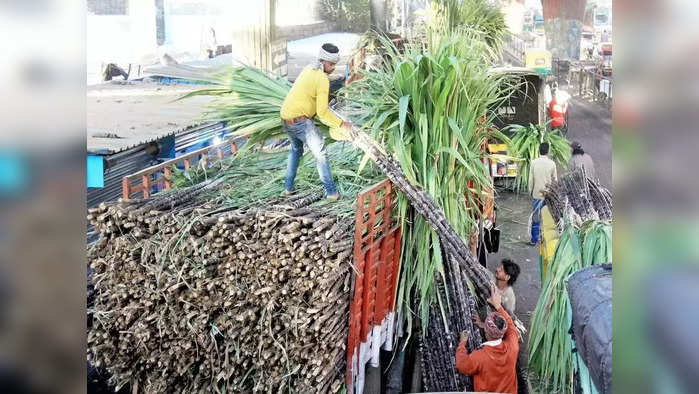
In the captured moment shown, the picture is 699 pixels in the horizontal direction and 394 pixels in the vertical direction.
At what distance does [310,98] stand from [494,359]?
1.73 meters

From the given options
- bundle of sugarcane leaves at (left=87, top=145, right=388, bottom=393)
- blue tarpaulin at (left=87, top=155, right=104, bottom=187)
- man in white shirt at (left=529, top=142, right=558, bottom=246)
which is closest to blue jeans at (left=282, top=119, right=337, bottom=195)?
bundle of sugarcane leaves at (left=87, top=145, right=388, bottom=393)

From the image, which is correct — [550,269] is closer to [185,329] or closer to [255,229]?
[255,229]

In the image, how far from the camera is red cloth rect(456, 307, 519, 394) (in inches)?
148

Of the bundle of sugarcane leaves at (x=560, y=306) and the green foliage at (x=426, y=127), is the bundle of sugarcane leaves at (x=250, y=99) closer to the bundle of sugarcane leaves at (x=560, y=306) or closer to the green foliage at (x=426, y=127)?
the green foliage at (x=426, y=127)

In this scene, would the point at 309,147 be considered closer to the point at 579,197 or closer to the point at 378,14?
the point at 378,14

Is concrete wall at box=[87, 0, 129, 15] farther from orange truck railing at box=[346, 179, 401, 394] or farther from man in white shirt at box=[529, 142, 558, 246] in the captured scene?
man in white shirt at box=[529, 142, 558, 246]

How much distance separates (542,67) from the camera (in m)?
4.70

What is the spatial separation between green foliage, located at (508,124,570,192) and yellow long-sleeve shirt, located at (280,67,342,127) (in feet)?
5.88

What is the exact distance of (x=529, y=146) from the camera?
5.12 meters

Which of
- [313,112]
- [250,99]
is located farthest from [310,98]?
[250,99]
